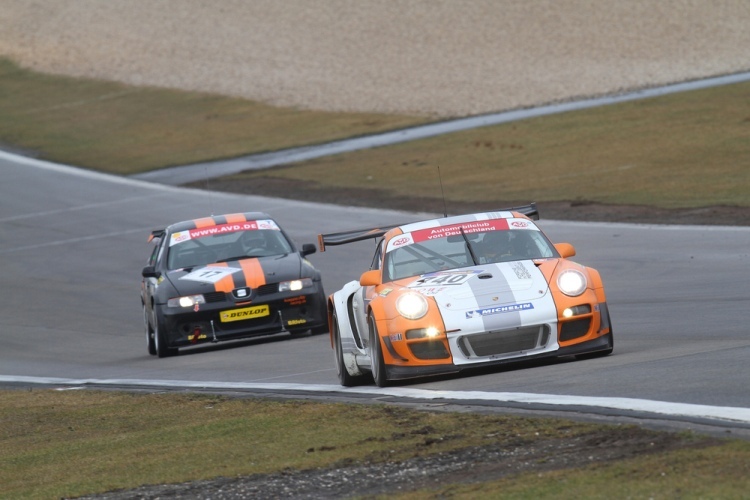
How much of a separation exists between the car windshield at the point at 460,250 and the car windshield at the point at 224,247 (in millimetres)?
5818

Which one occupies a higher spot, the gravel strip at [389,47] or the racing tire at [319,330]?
the gravel strip at [389,47]

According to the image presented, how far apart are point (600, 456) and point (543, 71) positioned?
43.0 metres

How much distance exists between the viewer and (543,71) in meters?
49.1

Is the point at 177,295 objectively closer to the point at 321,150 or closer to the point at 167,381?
the point at 167,381

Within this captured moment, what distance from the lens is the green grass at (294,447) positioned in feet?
21.3

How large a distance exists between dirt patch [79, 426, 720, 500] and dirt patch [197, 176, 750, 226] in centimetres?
1457

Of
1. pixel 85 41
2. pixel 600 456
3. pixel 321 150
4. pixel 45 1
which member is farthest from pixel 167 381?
pixel 45 1

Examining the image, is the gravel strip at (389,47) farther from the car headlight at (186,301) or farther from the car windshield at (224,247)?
the car headlight at (186,301)

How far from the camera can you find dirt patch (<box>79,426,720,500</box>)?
6.96 m

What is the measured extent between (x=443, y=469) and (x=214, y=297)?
379 inches

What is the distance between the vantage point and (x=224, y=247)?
57.7ft

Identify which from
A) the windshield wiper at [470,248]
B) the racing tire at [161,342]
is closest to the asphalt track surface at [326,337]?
the racing tire at [161,342]

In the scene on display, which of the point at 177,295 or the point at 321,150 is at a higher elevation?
the point at 321,150

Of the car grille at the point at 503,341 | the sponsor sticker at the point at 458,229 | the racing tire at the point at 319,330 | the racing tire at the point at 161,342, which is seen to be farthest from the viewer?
the racing tire at the point at 319,330
